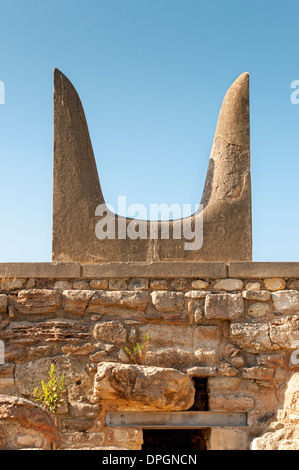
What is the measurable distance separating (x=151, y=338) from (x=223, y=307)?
662 millimetres

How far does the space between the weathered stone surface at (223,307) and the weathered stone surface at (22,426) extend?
2.21 meters

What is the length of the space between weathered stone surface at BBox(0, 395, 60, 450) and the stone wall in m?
1.71

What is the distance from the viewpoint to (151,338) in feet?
16.6

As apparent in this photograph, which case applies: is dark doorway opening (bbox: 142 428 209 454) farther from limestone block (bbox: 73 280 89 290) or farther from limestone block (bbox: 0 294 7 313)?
limestone block (bbox: 0 294 7 313)

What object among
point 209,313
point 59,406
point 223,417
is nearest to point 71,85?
point 209,313

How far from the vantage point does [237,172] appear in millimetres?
5488

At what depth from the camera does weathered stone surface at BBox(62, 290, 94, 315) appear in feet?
16.8

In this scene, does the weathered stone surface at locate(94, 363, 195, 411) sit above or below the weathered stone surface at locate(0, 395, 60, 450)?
below

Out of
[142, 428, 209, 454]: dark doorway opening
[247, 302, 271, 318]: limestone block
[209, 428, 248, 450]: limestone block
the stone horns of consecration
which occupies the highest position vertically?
the stone horns of consecration

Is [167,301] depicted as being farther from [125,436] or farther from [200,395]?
[125,436]

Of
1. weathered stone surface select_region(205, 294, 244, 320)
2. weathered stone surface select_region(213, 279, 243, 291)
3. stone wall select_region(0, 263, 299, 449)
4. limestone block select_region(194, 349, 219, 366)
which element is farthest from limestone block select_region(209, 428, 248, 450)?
weathered stone surface select_region(213, 279, 243, 291)

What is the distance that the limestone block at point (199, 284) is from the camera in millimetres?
5172

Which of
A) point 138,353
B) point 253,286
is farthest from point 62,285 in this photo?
point 253,286

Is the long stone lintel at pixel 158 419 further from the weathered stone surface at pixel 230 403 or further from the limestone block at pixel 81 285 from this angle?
the limestone block at pixel 81 285
